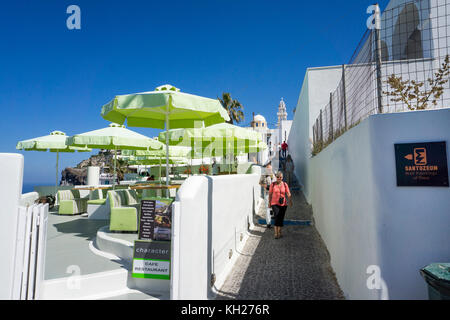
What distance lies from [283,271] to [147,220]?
274cm

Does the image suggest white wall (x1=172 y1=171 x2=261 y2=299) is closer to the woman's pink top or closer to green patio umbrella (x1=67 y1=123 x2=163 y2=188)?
the woman's pink top

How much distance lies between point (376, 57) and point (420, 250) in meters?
2.25

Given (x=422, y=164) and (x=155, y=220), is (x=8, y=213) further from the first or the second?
(x=422, y=164)

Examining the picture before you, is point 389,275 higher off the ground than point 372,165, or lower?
lower

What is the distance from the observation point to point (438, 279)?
7.33 feet

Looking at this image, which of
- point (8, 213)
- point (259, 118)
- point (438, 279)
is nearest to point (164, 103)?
point (8, 213)

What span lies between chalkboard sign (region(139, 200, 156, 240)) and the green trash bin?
128 inches

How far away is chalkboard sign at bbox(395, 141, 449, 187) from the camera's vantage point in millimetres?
2598

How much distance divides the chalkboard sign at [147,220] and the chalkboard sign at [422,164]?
3134 mm

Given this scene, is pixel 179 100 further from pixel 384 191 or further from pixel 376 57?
pixel 384 191

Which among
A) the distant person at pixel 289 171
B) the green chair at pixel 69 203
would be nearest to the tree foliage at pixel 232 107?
the distant person at pixel 289 171
